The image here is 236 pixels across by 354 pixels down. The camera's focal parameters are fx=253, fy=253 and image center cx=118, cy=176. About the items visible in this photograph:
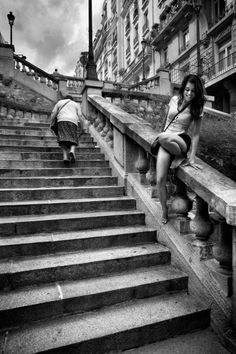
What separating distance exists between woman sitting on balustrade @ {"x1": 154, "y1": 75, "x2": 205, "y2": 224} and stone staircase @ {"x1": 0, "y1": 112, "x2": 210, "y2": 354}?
847 millimetres

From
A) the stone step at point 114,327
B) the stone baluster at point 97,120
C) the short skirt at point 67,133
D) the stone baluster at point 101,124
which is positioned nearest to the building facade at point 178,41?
the stone baluster at point 97,120

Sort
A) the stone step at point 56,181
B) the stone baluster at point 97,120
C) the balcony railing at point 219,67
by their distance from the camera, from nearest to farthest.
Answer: the stone step at point 56,181 < the stone baluster at point 97,120 < the balcony railing at point 219,67

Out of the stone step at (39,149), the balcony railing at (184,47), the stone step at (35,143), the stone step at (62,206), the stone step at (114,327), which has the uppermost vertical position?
the balcony railing at (184,47)

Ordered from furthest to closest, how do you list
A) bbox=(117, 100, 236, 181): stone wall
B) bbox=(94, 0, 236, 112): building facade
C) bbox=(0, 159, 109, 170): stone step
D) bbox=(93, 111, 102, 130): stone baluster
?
bbox=(94, 0, 236, 112): building facade, bbox=(93, 111, 102, 130): stone baluster, bbox=(117, 100, 236, 181): stone wall, bbox=(0, 159, 109, 170): stone step

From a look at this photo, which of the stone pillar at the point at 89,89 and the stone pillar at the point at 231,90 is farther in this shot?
the stone pillar at the point at 231,90

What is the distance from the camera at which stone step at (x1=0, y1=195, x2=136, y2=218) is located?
345 cm

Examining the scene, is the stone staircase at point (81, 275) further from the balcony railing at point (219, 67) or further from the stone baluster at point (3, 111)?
the balcony railing at point (219, 67)

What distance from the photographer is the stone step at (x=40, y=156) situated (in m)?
5.05

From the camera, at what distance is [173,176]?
3.05 m

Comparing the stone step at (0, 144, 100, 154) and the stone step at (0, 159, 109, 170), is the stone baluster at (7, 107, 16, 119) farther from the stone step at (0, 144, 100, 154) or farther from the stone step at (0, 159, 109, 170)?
the stone step at (0, 159, 109, 170)

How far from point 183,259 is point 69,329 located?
4.55 ft

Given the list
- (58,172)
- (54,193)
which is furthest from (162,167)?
(58,172)

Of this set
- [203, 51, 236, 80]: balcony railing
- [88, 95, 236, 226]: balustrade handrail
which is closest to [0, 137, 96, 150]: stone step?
[88, 95, 236, 226]: balustrade handrail

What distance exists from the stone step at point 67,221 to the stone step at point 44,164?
1.63m
